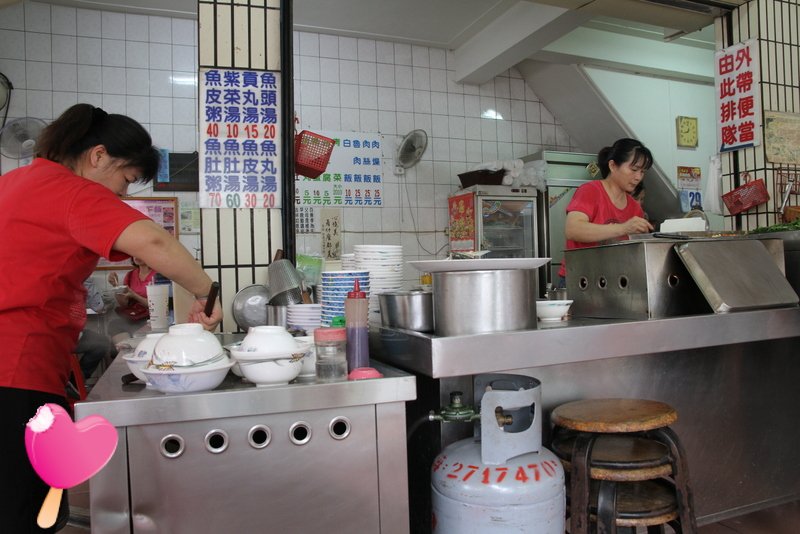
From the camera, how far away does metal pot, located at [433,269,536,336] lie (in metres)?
1.69

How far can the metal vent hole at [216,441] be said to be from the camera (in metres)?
1.38

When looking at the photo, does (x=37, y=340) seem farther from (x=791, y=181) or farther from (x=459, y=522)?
(x=791, y=181)

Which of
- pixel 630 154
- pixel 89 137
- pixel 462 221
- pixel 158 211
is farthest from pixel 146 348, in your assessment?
pixel 462 221

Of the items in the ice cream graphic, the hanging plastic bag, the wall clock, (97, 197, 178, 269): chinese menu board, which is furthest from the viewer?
the wall clock

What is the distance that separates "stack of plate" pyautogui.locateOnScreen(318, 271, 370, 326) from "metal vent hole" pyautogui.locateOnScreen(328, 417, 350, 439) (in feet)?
1.77

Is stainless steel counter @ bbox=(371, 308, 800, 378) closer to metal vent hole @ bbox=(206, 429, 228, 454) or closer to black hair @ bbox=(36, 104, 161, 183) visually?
metal vent hole @ bbox=(206, 429, 228, 454)

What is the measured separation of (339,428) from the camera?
148 centimetres

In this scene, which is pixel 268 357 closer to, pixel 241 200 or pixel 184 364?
pixel 184 364

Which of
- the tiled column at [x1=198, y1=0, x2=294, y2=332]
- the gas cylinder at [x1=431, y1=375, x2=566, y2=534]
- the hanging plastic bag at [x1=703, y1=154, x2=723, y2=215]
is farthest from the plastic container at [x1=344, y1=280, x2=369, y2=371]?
the hanging plastic bag at [x1=703, y1=154, x2=723, y2=215]

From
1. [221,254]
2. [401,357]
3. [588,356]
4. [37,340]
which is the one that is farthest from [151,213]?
[588,356]

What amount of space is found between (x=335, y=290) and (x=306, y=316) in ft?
0.64

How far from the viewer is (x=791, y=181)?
3.75 metres

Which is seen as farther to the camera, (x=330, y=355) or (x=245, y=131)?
(x=245, y=131)

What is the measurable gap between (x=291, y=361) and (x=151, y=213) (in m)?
4.41
